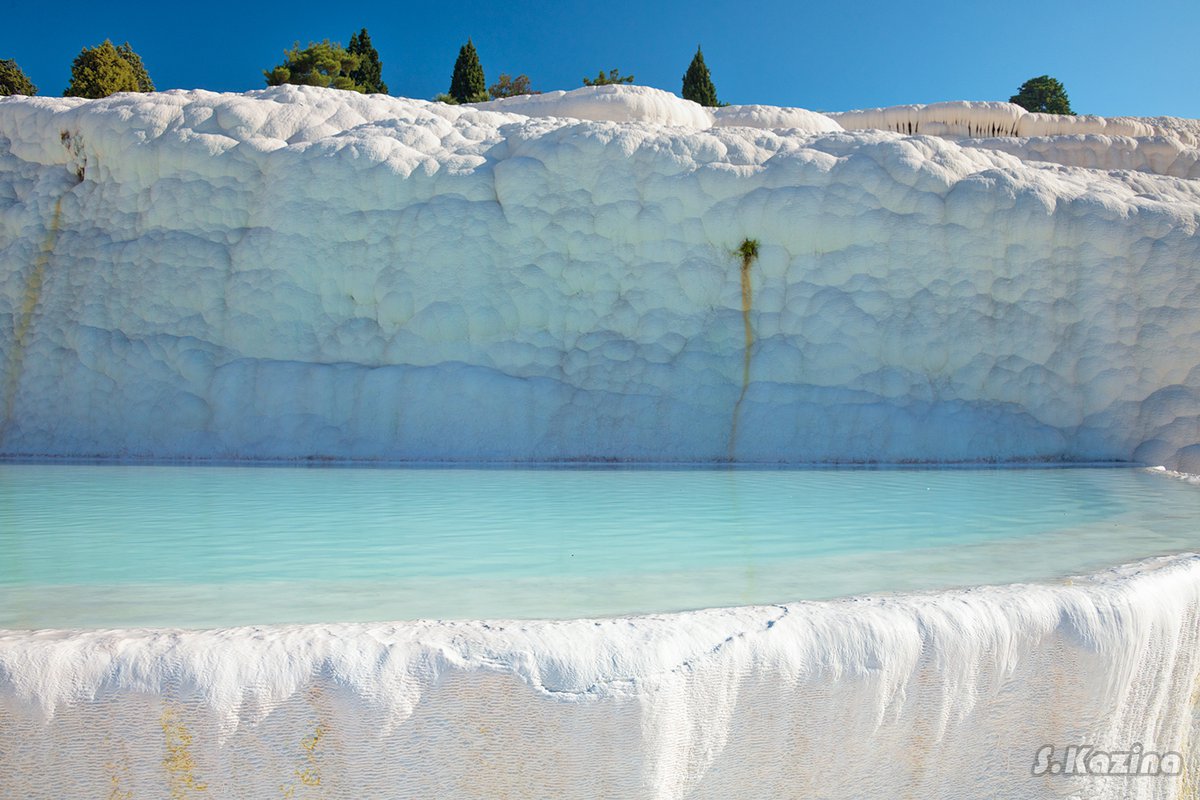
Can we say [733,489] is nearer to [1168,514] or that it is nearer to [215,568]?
[1168,514]

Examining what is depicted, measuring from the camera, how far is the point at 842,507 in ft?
13.3

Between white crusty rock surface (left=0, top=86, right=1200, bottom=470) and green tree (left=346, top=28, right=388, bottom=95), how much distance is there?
771 inches

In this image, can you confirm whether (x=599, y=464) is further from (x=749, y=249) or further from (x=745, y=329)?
(x=749, y=249)

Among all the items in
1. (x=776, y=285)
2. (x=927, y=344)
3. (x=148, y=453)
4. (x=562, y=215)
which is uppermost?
(x=562, y=215)

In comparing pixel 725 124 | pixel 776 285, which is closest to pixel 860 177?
pixel 776 285

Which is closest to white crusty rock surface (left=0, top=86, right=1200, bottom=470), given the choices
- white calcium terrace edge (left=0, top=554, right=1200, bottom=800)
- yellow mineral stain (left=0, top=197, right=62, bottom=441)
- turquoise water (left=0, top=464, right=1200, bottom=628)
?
yellow mineral stain (left=0, top=197, right=62, bottom=441)

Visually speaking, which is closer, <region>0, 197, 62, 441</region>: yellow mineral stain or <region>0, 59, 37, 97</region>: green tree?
<region>0, 197, 62, 441</region>: yellow mineral stain

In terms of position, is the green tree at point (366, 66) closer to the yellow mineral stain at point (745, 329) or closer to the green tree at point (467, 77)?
the green tree at point (467, 77)

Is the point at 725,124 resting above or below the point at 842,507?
above

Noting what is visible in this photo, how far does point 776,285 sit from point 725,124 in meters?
6.08

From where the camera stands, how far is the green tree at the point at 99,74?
20500 mm

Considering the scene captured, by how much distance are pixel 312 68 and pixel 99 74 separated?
16.8 feet

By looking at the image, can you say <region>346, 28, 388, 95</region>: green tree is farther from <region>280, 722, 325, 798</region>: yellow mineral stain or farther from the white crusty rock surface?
<region>280, 722, 325, 798</region>: yellow mineral stain

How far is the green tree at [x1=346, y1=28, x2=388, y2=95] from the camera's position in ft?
86.9
